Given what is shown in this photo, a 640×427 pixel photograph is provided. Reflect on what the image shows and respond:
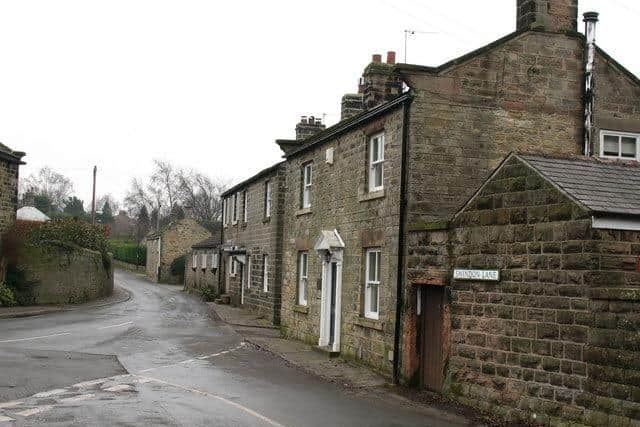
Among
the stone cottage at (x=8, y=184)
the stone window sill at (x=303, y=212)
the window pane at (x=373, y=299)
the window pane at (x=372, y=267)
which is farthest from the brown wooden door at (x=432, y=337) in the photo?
the stone cottage at (x=8, y=184)

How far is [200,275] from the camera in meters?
46.4

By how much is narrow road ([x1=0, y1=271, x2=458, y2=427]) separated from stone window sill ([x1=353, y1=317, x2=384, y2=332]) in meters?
1.82

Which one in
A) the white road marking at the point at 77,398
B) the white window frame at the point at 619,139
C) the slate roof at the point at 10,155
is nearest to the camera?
the white road marking at the point at 77,398

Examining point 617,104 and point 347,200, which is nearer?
point 617,104

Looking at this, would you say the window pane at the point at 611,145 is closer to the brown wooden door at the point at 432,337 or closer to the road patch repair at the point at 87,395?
the brown wooden door at the point at 432,337

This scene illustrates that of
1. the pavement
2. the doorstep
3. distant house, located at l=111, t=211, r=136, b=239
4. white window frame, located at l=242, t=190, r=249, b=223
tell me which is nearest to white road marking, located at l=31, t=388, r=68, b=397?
the pavement

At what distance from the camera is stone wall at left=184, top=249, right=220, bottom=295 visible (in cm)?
4175

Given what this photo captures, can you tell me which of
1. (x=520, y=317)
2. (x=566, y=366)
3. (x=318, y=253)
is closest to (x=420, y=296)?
(x=520, y=317)

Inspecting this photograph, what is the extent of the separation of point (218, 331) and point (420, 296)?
11129 mm

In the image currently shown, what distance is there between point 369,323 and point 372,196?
286 centimetres

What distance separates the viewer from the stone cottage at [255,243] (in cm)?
2741

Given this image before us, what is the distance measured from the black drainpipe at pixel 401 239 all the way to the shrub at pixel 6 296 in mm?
20757

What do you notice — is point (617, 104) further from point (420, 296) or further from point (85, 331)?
point (85, 331)

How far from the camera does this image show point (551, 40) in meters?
15.5
